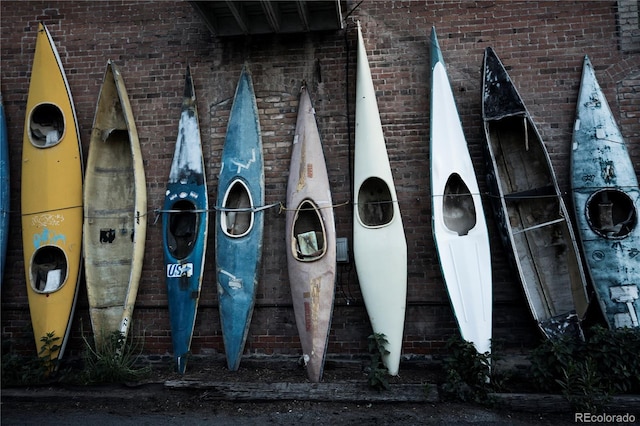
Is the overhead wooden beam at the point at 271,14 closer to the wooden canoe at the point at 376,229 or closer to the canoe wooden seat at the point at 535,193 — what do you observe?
the wooden canoe at the point at 376,229

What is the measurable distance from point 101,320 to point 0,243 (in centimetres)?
144

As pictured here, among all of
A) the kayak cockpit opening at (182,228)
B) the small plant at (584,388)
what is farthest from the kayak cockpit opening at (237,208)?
the small plant at (584,388)

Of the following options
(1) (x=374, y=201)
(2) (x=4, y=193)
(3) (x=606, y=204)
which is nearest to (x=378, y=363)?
(1) (x=374, y=201)

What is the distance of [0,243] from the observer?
490 centimetres

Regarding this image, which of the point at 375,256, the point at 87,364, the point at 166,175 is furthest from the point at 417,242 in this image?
the point at 87,364

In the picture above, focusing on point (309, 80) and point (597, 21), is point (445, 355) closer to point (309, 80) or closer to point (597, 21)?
point (309, 80)

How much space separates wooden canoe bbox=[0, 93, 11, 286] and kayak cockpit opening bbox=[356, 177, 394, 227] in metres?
3.85

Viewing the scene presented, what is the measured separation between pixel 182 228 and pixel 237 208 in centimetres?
65

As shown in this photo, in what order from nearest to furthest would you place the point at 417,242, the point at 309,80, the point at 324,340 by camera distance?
the point at 324,340 → the point at 417,242 → the point at 309,80

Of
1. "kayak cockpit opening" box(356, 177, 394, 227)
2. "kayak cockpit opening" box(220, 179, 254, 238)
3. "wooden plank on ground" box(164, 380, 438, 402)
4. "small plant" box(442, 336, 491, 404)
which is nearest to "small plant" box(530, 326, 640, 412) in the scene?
"small plant" box(442, 336, 491, 404)

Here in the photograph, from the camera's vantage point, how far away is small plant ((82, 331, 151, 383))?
4301mm

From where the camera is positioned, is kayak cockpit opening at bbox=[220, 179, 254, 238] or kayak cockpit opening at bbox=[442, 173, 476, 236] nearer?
kayak cockpit opening at bbox=[442, 173, 476, 236]

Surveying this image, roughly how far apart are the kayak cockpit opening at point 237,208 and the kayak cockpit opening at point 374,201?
3.78 ft

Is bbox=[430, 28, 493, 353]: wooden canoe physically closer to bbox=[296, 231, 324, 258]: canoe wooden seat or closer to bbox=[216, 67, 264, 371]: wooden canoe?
bbox=[296, 231, 324, 258]: canoe wooden seat
